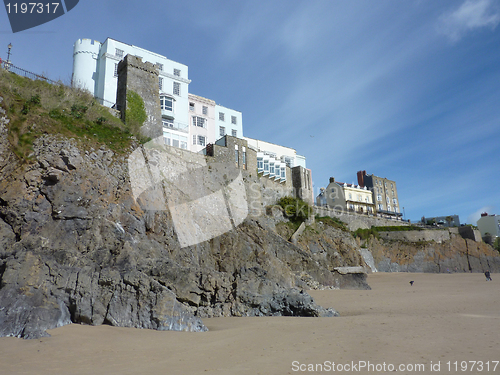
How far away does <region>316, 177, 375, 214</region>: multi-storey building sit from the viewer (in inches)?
2322

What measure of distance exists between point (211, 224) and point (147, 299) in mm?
9403

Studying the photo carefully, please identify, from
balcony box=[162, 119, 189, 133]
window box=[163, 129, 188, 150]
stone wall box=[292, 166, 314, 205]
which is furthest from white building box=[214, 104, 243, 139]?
stone wall box=[292, 166, 314, 205]

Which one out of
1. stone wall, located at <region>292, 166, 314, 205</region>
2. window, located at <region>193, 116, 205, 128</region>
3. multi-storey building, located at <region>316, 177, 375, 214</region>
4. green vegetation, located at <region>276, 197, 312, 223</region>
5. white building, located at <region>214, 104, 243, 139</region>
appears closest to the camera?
green vegetation, located at <region>276, 197, 312, 223</region>

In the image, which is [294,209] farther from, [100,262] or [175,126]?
[100,262]

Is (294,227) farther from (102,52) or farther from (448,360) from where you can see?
(102,52)

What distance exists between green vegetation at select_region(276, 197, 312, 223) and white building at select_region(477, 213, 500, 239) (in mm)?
63013

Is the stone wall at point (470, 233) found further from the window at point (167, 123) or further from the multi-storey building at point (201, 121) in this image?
the window at point (167, 123)

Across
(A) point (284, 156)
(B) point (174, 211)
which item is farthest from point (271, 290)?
(A) point (284, 156)

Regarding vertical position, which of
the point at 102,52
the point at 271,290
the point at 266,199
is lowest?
the point at 271,290

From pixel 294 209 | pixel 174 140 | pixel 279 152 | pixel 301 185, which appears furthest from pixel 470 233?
pixel 174 140

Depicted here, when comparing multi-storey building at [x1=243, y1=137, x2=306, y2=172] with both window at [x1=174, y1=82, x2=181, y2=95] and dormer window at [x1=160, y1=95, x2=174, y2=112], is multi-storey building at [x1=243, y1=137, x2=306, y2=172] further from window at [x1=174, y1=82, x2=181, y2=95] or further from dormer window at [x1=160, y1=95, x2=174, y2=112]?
dormer window at [x1=160, y1=95, x2=174, y2=112]

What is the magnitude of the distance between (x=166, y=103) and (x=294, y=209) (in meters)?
17.7

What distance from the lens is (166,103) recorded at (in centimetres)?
3262

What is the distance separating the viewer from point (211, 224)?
1830 cm
